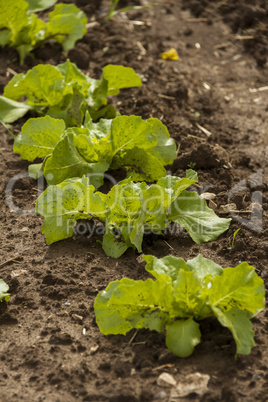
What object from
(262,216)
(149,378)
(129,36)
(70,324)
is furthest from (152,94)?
(149,378)

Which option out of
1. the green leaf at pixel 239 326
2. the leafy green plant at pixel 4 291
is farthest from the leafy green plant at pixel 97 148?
the green leaf at pixel 239 326

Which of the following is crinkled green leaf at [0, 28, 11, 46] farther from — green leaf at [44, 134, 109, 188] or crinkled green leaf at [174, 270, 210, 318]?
crinkled green leaf at [174, 270, 210, 318]

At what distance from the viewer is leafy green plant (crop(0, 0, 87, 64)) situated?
3836mm

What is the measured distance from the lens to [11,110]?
11.3ft

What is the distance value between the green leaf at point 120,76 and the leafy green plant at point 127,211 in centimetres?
100

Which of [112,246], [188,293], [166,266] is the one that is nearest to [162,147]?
[112,246]

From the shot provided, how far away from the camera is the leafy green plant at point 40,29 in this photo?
3.84 m

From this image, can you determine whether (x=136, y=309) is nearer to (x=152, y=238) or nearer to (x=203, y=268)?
(x=203, y=268)

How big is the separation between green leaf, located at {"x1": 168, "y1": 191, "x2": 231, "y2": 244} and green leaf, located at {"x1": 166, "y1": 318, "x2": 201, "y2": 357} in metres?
0.53

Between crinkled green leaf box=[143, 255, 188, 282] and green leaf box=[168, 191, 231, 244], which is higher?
crinkled green leaf box=[143, 255, 188, 282]

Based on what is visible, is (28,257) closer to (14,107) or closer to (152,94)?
(14,107)

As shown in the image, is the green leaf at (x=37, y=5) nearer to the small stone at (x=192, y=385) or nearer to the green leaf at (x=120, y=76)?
the green leaf at (x=120, y=76)

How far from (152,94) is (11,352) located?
85.9 inches

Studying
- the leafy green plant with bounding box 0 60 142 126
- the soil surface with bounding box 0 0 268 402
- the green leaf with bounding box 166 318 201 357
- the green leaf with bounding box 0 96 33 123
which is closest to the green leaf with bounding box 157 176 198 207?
the soil surface with bounding box 0 0 268 402
